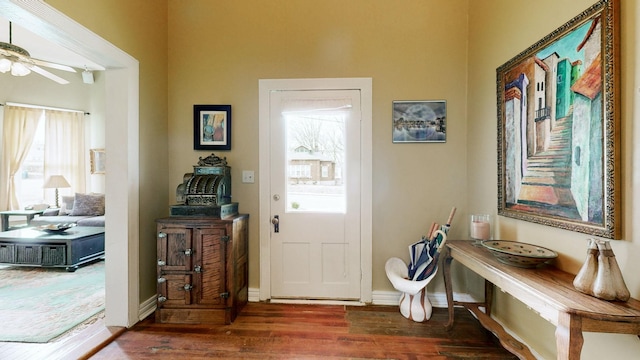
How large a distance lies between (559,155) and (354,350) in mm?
1815

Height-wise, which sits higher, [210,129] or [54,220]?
[210,129]

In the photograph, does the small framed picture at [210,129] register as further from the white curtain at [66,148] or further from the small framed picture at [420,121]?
the white curtain at [66,148]

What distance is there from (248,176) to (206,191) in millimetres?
443

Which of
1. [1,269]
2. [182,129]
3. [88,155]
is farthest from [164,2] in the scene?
[88,155]

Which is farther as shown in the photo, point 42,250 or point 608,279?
point 42,250

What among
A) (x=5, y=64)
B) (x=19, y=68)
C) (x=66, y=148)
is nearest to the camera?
(x=5, y=64)

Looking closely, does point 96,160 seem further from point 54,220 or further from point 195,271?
point 195,271

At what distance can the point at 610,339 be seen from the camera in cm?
130

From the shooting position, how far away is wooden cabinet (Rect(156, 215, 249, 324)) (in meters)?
2.24

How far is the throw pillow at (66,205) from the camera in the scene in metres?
4.98

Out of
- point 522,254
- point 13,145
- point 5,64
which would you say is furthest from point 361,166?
point 13,145

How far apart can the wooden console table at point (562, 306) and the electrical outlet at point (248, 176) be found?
2.00 m

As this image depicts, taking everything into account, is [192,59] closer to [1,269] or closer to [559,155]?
[559,155]

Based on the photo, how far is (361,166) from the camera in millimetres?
2596
